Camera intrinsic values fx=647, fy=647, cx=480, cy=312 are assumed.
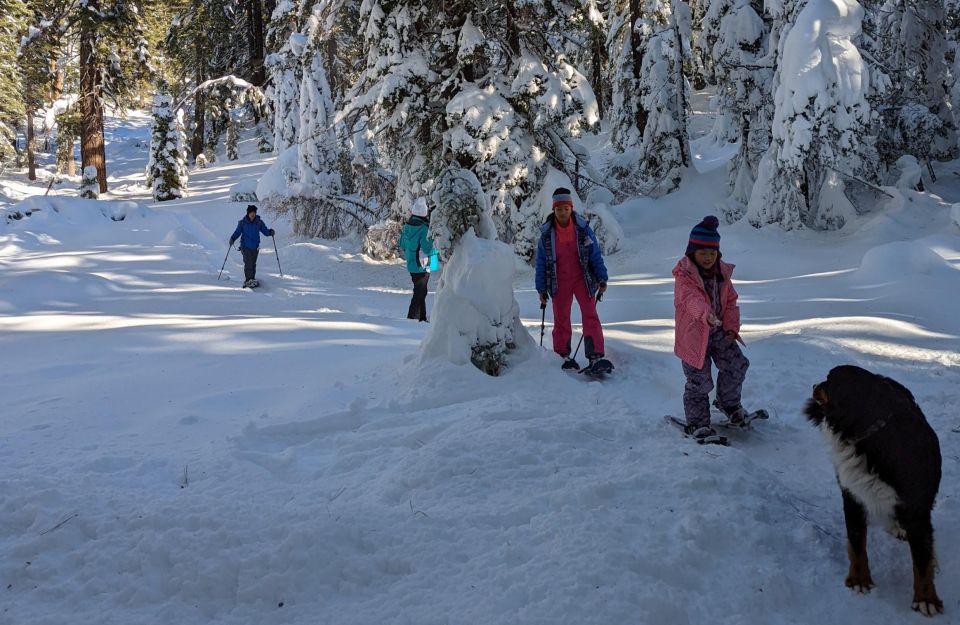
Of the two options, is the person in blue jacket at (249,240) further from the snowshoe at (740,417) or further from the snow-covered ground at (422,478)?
the snowshoe at (740,417)

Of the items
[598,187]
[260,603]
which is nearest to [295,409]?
[260,603]

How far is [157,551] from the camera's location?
→ 3.00 m

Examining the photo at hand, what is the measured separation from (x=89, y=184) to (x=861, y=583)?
29.2 metres

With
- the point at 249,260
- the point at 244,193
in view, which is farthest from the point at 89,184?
the point at 249,260

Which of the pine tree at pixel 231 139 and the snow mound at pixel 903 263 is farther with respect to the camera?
the pine tree at pixel 231 139

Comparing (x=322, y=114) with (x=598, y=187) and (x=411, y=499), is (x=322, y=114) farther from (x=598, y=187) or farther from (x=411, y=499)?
(x=411, y=499)

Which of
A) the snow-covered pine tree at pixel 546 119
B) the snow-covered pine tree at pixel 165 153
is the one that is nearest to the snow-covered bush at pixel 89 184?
the snow-covered pine tree at pixel 165 153

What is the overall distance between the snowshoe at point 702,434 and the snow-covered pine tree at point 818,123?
10194 mm

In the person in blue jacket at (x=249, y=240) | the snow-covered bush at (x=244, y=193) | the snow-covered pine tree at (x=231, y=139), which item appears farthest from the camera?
the snow-covered pine tree at (x=231, y=139)

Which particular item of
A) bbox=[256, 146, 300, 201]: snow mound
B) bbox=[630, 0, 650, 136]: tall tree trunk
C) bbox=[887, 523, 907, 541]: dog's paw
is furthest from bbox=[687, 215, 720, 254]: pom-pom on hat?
bbox=[256, 146, 300, 201]: snow mound

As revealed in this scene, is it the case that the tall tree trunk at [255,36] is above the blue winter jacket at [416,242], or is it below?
above

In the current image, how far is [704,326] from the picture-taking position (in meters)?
4.75

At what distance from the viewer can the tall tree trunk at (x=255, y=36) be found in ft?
103

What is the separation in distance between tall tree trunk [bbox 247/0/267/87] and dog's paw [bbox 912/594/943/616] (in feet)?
110
